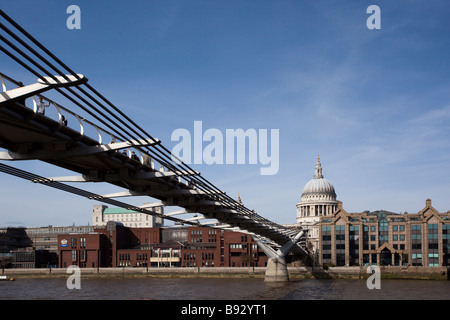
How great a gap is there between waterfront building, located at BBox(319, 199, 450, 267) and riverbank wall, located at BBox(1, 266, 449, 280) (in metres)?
10.3

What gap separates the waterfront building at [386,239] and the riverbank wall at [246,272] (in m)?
10.3

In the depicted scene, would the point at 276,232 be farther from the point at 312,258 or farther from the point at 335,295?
the point at 312,258

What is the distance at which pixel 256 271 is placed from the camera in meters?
93.9

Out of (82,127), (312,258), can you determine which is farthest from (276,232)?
(82,127)

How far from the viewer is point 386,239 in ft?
333

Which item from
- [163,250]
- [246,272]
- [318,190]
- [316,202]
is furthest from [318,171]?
[246,272]

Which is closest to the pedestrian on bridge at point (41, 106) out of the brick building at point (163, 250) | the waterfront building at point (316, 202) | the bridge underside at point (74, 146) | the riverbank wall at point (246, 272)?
the bridge underside at point (74, 146)

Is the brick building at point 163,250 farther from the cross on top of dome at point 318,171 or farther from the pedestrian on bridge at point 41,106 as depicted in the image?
the pedestrian on bridge at point 41,106

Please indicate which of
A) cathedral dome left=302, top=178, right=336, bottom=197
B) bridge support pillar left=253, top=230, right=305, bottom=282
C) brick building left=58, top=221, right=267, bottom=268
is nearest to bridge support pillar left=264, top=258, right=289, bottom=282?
bridge support pillar left=253, top=230, right=305, bottom=282

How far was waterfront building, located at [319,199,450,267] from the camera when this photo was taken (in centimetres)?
9488

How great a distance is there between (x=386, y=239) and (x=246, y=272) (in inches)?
1057

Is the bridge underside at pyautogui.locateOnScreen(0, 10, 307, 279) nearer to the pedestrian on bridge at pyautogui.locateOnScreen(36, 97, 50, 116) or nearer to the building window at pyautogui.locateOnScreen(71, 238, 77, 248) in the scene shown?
the pedestrian on bridge at pyautogui.locateOnScreen(36, 97, 50, 116)

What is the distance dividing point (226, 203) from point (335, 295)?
18681mm

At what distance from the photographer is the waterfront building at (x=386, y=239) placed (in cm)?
9488
